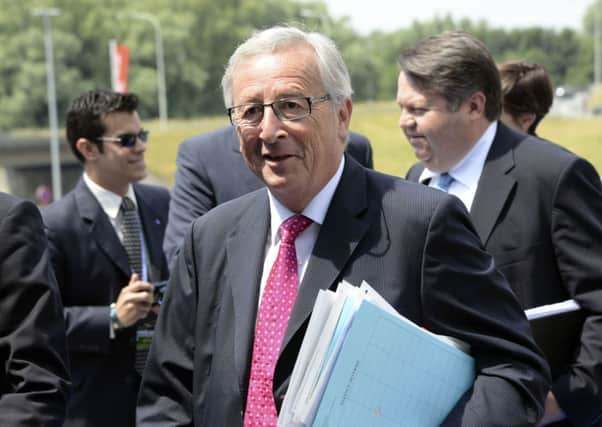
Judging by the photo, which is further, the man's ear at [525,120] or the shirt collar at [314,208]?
the man's ear at [525,120]

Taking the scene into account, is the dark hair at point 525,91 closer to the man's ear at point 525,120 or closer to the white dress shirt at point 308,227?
the man's ear at point 525,120

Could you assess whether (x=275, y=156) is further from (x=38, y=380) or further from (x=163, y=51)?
(x=163, y=51)

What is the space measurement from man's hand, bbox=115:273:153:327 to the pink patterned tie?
7.22 feet

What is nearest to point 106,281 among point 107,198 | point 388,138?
point 107,198

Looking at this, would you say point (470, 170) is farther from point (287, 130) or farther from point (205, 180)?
point (287, 130)

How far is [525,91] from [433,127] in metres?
0.96

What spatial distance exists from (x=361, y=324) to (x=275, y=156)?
0.57 meters

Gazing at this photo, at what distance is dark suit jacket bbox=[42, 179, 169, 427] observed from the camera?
15.6 feet

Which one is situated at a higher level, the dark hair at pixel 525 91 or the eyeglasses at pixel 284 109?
the eyeglasses at pixel 284 109

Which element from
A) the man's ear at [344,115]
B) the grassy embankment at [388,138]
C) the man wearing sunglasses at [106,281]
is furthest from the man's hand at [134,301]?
the grassy embankment at [388,138]

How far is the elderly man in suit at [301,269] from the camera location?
2498 millimetres

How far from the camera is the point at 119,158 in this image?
216 inches

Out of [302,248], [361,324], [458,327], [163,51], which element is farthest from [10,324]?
[163,51]

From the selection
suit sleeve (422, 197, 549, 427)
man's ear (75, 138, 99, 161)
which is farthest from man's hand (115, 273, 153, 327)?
suit sleeve (422, 197, 549, 427)
